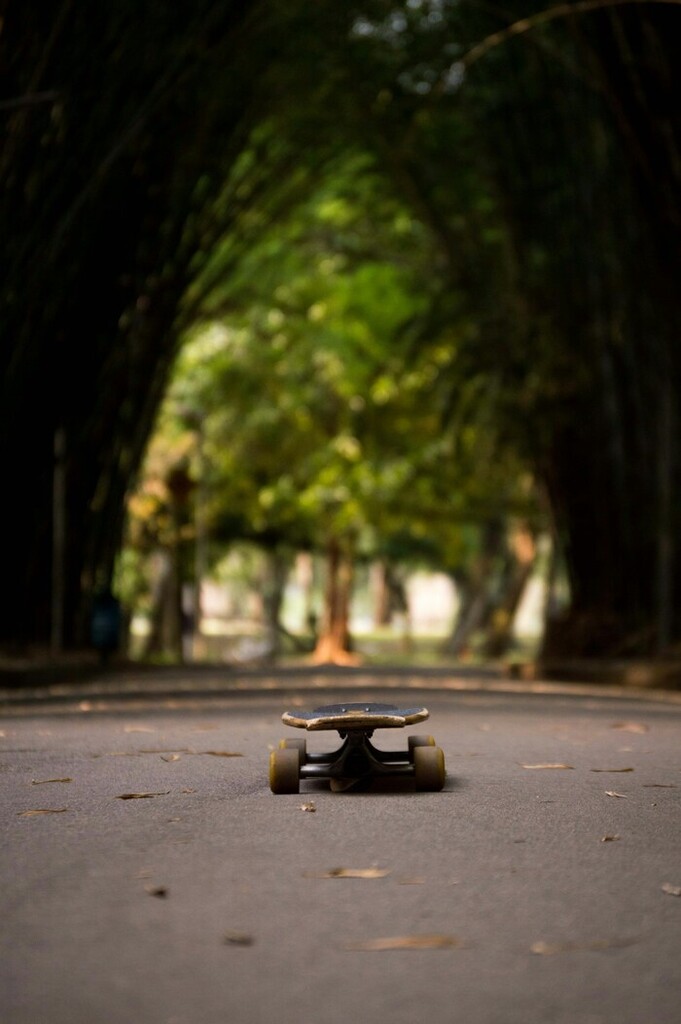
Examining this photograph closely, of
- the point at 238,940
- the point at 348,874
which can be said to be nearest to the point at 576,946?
the point at 238,940

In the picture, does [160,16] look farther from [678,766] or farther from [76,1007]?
[76,1007]

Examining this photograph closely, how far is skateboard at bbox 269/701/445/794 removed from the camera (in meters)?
5.76

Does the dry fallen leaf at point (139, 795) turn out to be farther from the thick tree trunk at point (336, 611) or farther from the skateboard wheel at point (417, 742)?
the thick tree trunk at point (336, 611)

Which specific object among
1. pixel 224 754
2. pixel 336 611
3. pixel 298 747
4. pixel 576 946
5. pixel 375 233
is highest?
pixel 375 233

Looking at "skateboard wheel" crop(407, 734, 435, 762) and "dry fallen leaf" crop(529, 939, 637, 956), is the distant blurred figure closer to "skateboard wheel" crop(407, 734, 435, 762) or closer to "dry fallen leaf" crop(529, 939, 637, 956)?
"skateboard wheel" crop(407, 734, 435, 762)

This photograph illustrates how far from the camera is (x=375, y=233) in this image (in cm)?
2355

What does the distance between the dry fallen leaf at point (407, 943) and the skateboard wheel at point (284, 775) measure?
7.68 ft

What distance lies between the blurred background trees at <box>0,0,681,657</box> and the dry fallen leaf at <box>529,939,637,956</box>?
828cm

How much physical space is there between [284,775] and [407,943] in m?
2.41

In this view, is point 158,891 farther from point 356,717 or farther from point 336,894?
point 356,717

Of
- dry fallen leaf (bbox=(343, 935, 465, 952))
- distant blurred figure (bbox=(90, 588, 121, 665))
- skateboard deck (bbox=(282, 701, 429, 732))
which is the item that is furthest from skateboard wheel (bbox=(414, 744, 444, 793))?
distant blurred figure (bbox=(90, 588, 121, 665))

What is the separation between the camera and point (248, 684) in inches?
624

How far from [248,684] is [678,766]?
9.04 metres

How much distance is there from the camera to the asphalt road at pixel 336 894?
3021 mm
